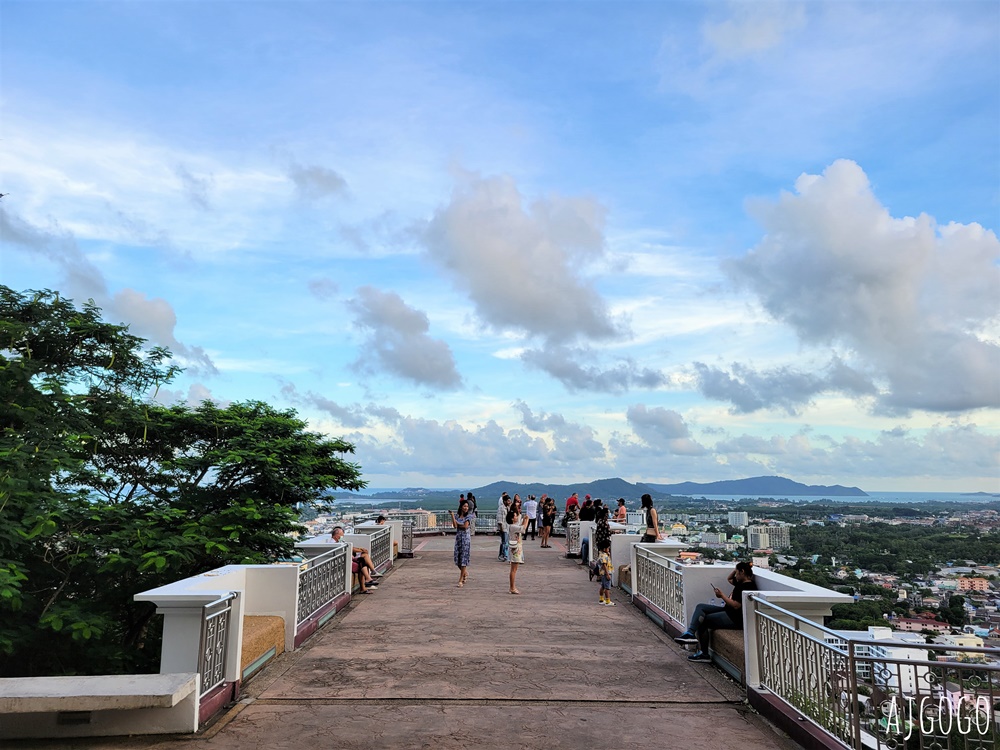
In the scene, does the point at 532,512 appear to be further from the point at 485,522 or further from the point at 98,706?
the point at 98,706

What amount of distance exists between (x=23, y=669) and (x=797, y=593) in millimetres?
13433

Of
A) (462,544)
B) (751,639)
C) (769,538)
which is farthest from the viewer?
(769,538)

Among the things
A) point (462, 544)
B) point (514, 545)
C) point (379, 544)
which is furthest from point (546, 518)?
point (514, 545)

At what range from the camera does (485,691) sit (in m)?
6.91

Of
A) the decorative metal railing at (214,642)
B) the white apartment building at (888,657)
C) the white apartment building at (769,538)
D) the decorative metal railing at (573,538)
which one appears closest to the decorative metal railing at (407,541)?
the decorative metal railing at (573,538)

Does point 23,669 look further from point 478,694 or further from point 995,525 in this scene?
point 995,525

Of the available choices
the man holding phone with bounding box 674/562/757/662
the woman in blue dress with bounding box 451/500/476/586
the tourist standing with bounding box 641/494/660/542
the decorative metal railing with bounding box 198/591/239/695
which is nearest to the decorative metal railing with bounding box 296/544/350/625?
the decorative metal railing with bounding box 198/591/239/695

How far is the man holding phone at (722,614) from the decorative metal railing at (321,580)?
5.10 m

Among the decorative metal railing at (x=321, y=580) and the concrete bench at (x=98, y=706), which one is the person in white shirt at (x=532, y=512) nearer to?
the decorative metal railing at (x=321, y=580)

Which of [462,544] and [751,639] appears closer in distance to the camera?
[751,639]

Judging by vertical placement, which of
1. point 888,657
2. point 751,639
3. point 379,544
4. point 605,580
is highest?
point 888,657

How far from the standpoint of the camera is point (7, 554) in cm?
1149

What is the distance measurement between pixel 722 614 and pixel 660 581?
8.49ft

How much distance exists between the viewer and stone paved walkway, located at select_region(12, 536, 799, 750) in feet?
18.4
